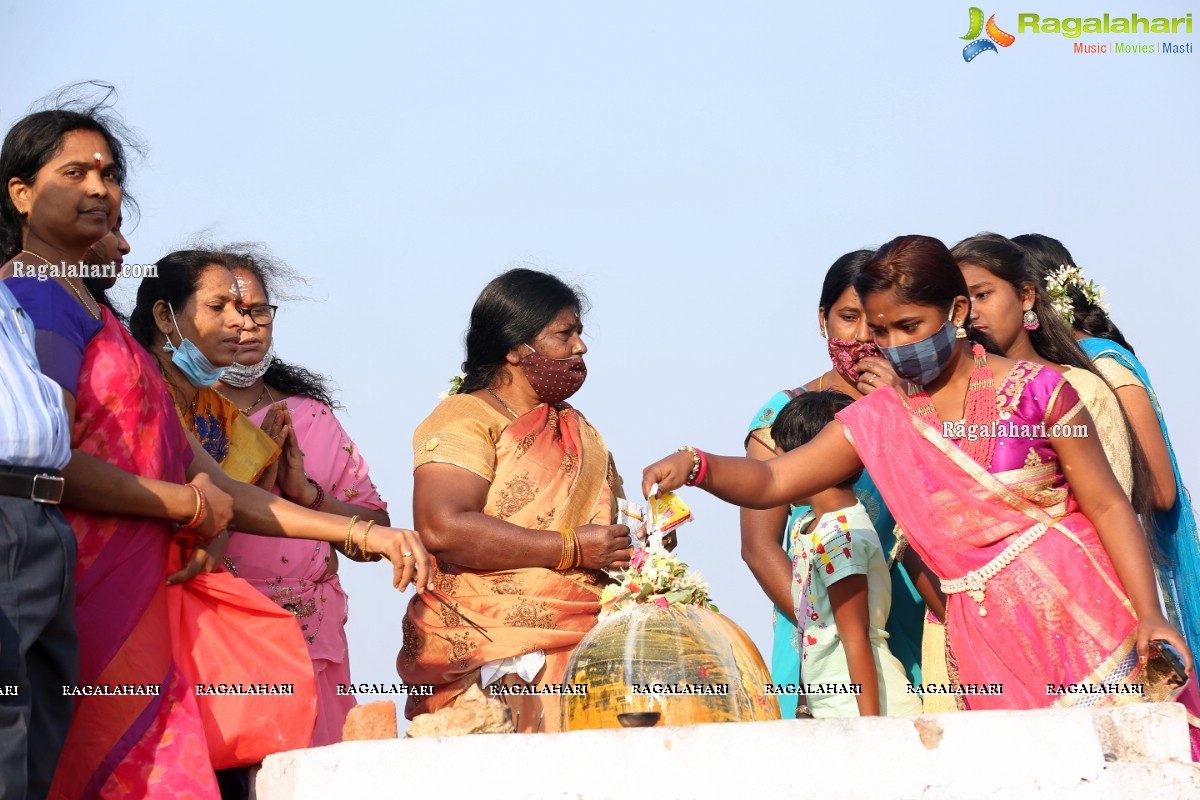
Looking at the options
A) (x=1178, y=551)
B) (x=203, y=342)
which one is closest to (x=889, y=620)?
(x=1178, y=551)

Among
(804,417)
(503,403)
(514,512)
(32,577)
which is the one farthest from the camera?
(804,417)

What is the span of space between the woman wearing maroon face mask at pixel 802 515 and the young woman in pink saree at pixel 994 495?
3.68 feet

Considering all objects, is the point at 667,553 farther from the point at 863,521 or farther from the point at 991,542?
the point at 863,521

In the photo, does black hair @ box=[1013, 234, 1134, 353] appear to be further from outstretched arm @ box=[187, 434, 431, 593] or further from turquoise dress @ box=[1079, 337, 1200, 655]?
outstretched arm @ box=[187, 434, 431, 593]

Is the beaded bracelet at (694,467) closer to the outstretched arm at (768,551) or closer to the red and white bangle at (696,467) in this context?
the red and white bangle at (696,467)

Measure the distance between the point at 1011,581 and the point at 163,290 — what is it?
11.6ft

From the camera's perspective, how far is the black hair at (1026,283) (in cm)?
596

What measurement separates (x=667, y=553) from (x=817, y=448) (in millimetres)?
883

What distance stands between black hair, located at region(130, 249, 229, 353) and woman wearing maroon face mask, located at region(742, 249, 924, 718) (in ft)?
8.40

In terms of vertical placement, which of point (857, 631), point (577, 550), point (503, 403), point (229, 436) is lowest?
point (857, 631)

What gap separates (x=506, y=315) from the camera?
19.8 feet

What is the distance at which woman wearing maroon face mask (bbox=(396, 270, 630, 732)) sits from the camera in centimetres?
550

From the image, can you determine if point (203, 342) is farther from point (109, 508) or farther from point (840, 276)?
point (840, 276)

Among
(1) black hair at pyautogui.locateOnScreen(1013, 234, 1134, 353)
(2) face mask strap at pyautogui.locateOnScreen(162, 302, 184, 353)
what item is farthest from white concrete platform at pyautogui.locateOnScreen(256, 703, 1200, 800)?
(1) black hair at pyautogui.locateOnScreen(1013, 234, 1134, 353)
